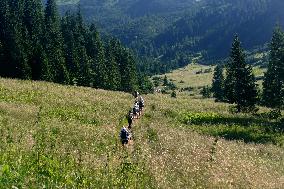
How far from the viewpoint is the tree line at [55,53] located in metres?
69.9

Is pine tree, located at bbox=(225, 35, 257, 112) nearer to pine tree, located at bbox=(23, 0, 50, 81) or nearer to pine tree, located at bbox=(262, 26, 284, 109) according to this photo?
pine tree, located at bbox=(262, 26, 284, 109)

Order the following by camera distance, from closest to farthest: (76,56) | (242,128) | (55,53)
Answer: (242,128) → (55,53) → (76,56)

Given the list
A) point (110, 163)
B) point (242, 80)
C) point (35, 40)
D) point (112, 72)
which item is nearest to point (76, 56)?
point (112, 72)

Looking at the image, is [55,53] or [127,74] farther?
[127,74]

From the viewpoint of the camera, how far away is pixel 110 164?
1373 centimetres

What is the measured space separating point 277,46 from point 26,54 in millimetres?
37109

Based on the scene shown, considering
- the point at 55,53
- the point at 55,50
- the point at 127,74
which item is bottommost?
the point at 127,74

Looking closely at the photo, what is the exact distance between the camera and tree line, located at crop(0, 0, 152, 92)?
229 ft

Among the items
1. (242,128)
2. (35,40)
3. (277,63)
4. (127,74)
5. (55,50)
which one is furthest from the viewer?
(127,74)

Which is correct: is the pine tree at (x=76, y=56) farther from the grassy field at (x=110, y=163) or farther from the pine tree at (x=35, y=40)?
the grassy field at (x=110, y=163)

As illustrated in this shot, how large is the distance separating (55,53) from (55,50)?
5.07 ft

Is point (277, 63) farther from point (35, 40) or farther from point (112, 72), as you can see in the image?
point (35, 40)

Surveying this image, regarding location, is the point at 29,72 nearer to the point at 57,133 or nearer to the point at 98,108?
the point at 98,108

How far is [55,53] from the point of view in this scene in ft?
264
